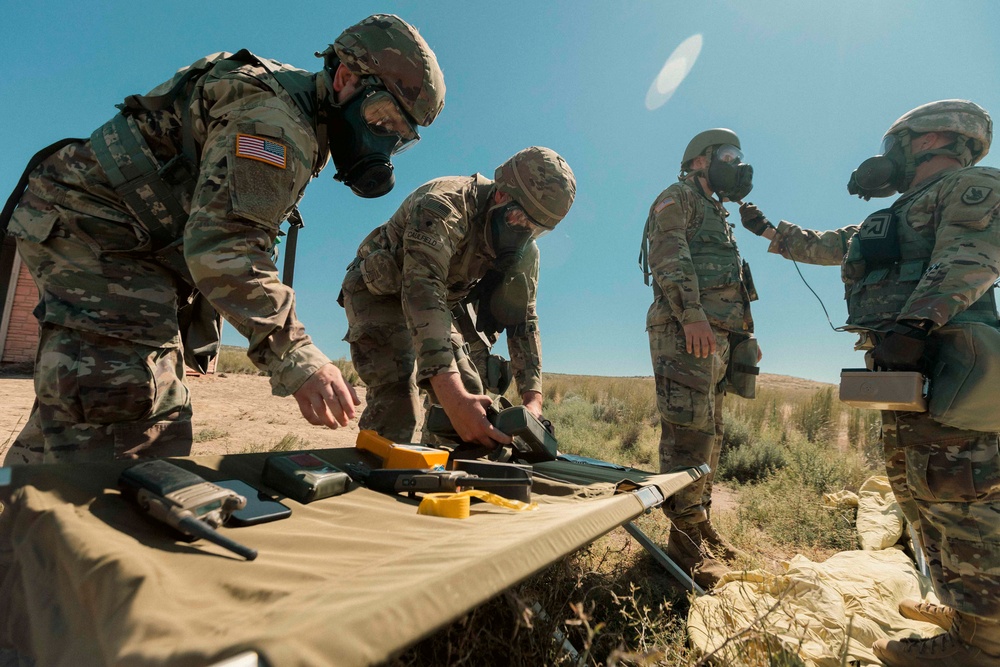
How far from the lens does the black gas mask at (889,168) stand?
2.62m

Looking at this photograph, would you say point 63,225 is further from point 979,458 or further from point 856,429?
point 856,429

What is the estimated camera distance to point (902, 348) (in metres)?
1.96

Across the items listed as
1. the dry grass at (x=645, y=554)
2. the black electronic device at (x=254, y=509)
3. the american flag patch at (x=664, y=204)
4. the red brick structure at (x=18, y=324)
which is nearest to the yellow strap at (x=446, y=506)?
the dry grass at (x=645, y=554)

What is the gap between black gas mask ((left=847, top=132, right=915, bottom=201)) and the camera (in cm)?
262

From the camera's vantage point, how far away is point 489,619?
1629mm

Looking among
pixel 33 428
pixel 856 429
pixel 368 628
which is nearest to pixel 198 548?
pixel 368 628

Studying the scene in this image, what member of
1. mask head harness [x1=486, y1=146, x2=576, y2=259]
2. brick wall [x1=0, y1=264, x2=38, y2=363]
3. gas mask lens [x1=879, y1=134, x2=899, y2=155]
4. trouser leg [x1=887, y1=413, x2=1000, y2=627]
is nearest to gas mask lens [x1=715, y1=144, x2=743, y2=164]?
gas mask lens [x1=879, y1=134, x2=899, y2=155]

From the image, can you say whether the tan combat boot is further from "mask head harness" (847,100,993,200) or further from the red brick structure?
the red brick structure

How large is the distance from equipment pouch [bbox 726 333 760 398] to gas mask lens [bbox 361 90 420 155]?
263cm

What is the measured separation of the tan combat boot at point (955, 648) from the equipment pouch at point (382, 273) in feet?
8.85

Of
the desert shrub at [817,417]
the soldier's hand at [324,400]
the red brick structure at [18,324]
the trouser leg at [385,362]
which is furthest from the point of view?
the red brick structure at [18,324]

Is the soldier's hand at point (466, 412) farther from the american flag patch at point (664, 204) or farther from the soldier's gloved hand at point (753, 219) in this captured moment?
the soldier's gloved hand at point (753, 219)

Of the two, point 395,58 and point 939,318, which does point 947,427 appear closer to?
point 939,318

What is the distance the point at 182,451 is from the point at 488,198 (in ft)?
6.09
